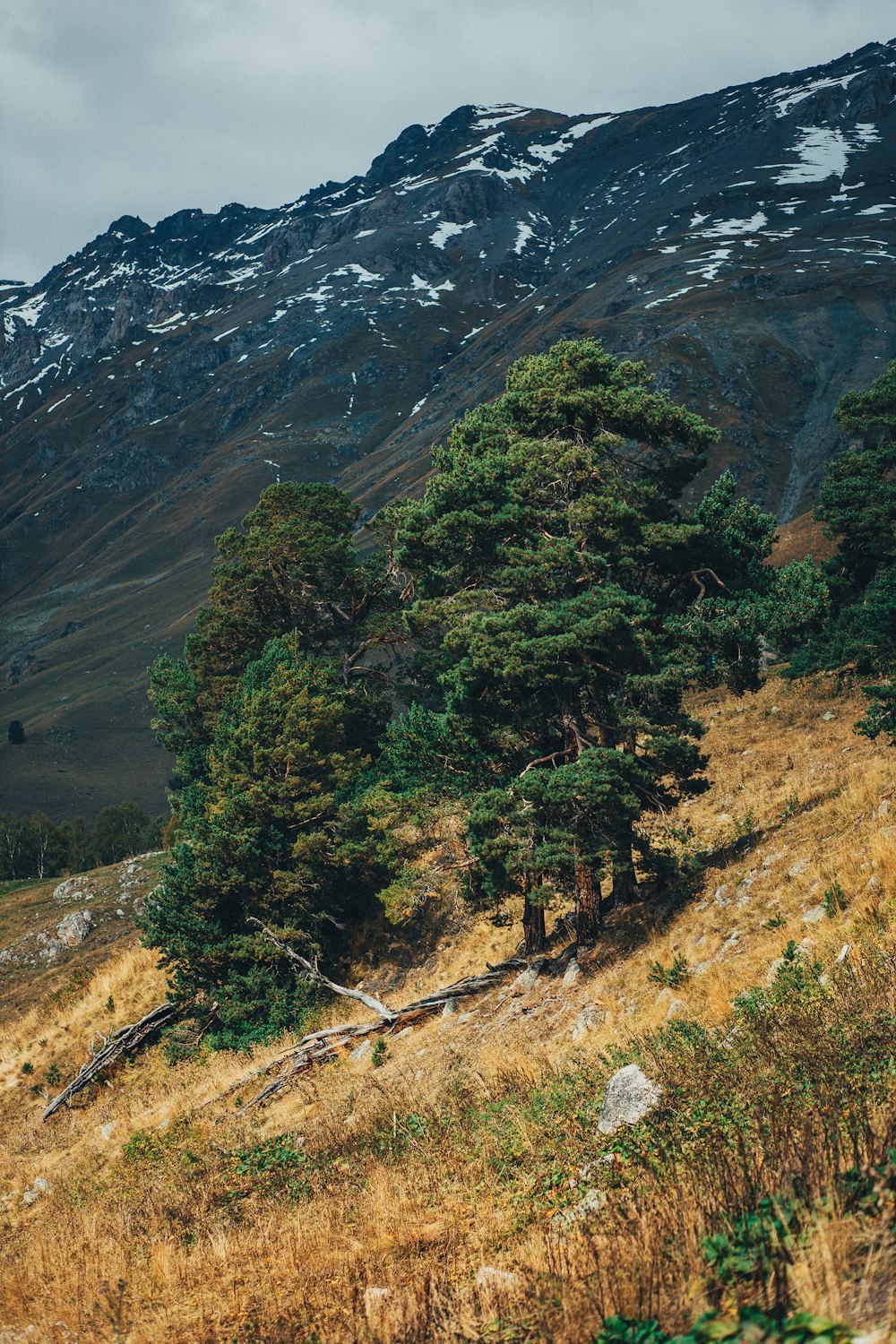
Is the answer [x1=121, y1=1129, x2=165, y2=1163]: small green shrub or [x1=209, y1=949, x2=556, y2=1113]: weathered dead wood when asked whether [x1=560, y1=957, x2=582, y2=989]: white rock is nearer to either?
[x1=209, y1=949, x2=556, y2=1113]: weathered dead wood

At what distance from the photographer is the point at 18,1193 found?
632 inches

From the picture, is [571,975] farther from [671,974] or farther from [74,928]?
[74,928]

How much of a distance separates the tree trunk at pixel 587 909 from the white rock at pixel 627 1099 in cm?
820

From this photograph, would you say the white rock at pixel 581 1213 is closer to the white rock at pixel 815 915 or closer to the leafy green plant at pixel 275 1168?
the leafy green plant at pixel 275 1168

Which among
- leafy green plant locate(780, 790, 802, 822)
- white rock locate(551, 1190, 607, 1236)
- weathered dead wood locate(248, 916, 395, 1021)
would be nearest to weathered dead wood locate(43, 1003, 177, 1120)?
weathered dead wood locate(248, 916, 395, 1021)

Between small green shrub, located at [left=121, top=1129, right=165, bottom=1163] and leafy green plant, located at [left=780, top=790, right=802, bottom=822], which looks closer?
small green shrub, located at [left=121, top=1129, right=165, bottom=1163]

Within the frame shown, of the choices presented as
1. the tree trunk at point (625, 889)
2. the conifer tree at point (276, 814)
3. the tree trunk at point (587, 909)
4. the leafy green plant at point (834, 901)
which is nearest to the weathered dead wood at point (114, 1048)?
the conifer tree at point (276, 814)

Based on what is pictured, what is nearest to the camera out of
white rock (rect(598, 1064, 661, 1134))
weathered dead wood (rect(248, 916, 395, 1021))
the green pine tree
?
white rock (rect(598, 1064, 661, 1134))

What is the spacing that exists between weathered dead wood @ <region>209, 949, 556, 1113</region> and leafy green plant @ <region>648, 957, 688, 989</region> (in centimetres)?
570

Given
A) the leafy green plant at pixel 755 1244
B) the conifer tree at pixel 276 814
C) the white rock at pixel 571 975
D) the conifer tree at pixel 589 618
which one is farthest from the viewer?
the conifer tree at pixel 276 814

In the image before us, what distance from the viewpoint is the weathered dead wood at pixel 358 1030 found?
18344mm

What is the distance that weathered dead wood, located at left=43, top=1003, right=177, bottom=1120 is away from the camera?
73.2ft

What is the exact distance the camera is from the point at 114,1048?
943 inches

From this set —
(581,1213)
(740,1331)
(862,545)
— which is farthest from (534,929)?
(862,545)
